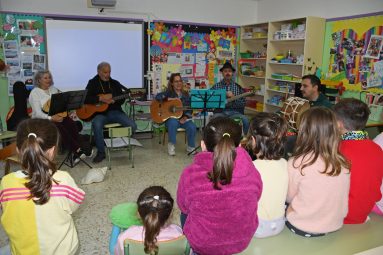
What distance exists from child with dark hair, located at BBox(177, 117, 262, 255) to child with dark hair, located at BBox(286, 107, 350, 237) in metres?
0.34

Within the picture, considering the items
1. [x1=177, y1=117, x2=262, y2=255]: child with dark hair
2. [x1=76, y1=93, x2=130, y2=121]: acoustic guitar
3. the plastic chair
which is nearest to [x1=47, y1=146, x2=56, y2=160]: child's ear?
[x1=177, y1=117, x2=262, y2=255]: child with dark hair

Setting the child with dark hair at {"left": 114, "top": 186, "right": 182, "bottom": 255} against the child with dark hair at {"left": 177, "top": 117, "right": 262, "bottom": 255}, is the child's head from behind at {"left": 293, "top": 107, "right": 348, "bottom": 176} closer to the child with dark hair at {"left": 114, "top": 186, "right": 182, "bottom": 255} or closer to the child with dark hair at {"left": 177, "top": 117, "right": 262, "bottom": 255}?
the child with dark hair at {"left": 177, "top": 117, "right": 262, "bottom": 255}

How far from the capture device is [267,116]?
1.88 meters

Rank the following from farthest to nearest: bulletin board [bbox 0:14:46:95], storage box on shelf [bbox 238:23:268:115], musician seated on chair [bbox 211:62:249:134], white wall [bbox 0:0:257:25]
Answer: storage box on shelf [bbox 238:23:268:115] < musician seated on chair [bbox 211:62:249:134] < white wall [bbox 0:0:257:25] < bulletin board [bbox 0:14:46:95]

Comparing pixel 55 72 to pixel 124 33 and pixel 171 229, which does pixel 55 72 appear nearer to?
pixel 124 33

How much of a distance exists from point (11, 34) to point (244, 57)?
4.08 meters

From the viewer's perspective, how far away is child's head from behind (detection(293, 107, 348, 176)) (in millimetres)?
1720

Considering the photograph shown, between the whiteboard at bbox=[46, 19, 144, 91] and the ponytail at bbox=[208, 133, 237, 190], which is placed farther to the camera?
the whiteboard at bbox=[46, 19, 144, 91]

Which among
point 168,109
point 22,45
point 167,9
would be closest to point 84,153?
point 168,109

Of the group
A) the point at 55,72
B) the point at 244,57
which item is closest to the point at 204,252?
the point at 55,72

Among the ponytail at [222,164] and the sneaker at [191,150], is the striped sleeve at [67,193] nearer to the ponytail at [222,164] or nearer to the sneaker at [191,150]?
the ponytail at [222,164]

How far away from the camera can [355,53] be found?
15.3ft

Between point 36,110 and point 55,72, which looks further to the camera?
point 55,72

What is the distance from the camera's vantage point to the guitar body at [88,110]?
4617 mm
